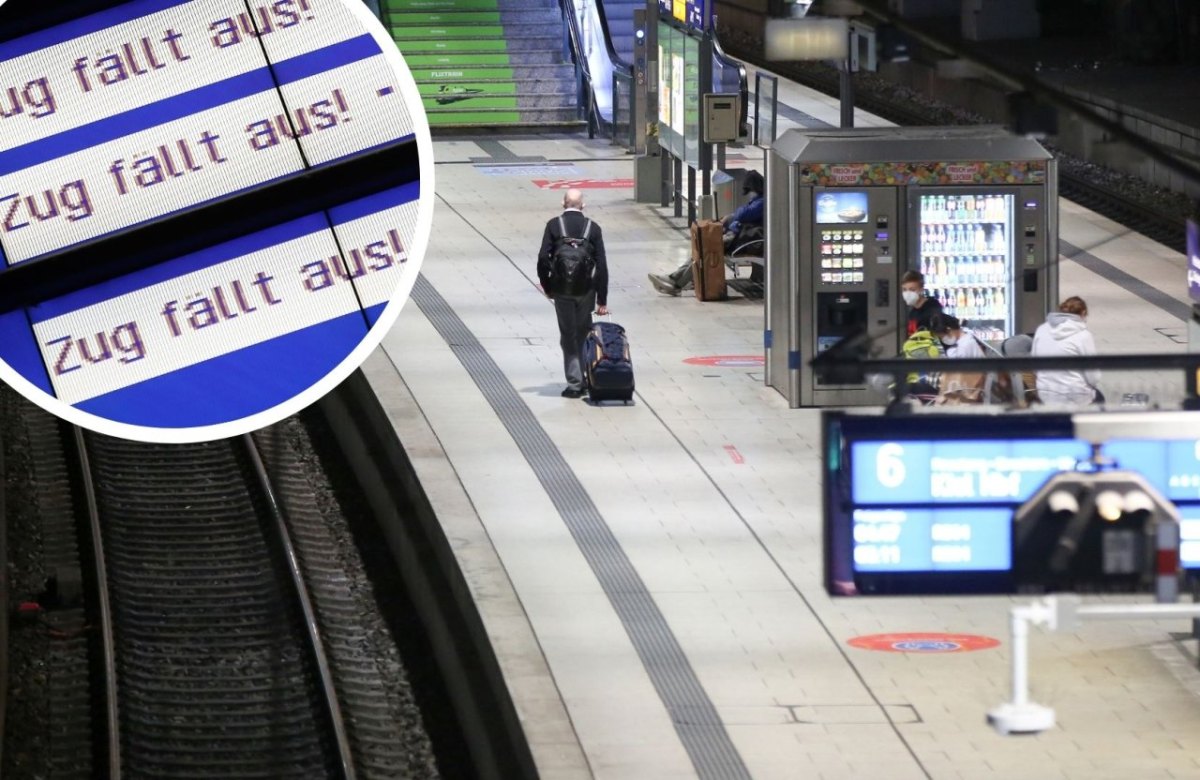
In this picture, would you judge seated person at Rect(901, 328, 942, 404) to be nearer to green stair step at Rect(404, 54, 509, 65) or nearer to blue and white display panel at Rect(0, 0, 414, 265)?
blue and white display panel at Rect(0, 0, 414, 265)

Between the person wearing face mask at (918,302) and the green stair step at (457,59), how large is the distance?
74.2 ft

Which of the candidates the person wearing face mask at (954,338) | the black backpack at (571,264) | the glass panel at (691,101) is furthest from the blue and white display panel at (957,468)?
the glass panel at (691,101)

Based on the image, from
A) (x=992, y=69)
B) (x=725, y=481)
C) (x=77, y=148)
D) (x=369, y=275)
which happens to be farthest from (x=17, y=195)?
(x=725, y=481)

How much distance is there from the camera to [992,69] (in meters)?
4.24

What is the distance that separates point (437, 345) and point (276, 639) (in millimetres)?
6216

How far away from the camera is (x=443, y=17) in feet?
122

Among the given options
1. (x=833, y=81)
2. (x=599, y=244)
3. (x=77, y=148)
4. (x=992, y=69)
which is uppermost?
(x=77, y=148)

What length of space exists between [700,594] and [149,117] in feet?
29.9

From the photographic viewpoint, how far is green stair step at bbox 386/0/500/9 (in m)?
37.3

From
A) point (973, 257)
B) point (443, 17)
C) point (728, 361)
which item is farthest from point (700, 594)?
point (443, 17)

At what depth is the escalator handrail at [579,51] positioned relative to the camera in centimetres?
3419

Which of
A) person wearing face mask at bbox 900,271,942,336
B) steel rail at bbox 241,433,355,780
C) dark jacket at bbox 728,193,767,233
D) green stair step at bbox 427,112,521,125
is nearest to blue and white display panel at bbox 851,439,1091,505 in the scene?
steel rail at bbox 241,433,355,780

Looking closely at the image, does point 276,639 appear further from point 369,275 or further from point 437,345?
point 369,275

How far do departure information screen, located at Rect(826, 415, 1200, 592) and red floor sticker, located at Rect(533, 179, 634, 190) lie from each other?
23.0m
